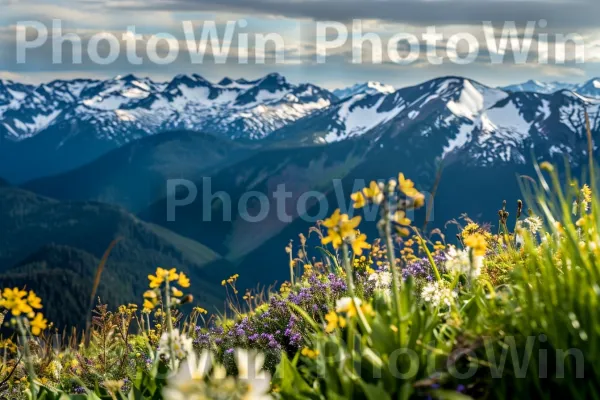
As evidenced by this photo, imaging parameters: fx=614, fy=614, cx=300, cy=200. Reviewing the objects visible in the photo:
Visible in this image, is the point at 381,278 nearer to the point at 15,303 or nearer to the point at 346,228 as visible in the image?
the point at 346,228

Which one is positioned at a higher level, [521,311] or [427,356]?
[521,311]

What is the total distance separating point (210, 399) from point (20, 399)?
5057 mm

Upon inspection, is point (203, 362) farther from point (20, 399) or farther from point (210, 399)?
point (20, 399)

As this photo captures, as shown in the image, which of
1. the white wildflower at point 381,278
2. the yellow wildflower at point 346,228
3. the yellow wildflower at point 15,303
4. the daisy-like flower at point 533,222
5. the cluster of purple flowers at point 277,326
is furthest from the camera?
the cluster of purple flowers at point 277,326

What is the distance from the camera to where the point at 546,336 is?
3287 mm

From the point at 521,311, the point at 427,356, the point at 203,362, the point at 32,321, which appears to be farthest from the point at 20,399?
the point at 521,311

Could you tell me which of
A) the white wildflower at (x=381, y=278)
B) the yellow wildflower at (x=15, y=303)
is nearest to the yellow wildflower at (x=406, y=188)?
the yellow wildflower at (x=15, y=303)

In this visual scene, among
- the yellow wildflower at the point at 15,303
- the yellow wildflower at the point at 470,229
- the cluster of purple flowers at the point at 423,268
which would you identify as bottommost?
the cluster of purple flowers at the point at 423,268

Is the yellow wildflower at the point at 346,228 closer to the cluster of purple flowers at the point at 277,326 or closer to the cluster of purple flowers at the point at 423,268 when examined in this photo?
the cluster of purple flowers at the point at 277,326

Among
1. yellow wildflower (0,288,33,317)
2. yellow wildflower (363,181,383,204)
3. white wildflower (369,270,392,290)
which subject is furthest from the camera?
white wildflower (369,270,392,290)

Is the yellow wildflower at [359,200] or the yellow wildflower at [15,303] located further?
the yellow wildflower at [15,303]

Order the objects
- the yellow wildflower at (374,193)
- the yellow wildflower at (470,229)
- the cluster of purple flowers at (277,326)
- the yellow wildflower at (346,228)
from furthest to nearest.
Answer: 1. the yellow wildflower at (470,229)
2. the cluster of purple flowers at (277,326)
3. the yellow wildflower at (346,228)
4. the yellow wildflower at (374,193)

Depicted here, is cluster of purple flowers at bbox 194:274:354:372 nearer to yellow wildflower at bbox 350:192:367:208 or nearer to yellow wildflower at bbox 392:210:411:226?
yellow wildflower at bbox 350:192:367:208

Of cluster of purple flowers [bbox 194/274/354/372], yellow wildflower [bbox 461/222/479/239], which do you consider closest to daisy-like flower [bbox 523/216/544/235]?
yellow wildflower [bbox 461/222/479/239]
